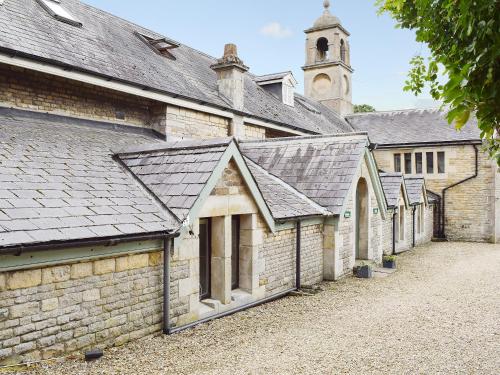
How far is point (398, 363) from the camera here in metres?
6.48

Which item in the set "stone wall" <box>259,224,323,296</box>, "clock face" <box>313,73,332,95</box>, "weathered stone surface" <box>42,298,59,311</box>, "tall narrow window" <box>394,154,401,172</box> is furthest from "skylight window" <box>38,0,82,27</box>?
"clock face" <box>313,73,332,95</box>

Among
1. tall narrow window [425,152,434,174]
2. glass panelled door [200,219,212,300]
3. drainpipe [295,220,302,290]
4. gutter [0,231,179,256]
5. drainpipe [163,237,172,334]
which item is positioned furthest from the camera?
tall narrow window [425,152,434,174]

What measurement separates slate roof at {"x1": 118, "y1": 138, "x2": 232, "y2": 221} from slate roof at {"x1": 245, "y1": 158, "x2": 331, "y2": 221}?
1936mm

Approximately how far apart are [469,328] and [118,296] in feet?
→ 20.9

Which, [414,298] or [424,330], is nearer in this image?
[424,330]

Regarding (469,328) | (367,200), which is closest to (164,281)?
(469,328)

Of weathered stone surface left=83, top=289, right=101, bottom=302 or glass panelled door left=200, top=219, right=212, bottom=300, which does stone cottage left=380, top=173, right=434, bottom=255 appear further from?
weathered stone surface left=83, top=289, right=101, bottom=302

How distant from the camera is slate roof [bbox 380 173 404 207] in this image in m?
18.7

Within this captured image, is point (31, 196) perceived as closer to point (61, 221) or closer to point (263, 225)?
point (61, 221)

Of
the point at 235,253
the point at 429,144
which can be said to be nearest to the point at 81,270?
the point at 235,253

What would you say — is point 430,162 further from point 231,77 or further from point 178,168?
point 178,168

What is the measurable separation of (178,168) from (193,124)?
572 cm

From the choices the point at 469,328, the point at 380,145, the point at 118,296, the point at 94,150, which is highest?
the point at 380,145

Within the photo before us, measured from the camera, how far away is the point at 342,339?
750cm
